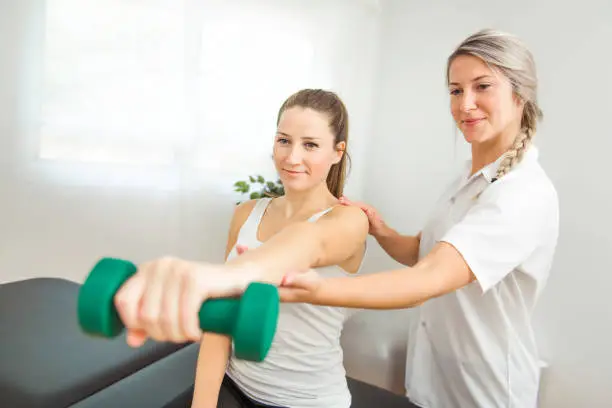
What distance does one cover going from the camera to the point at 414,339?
59.6 inches

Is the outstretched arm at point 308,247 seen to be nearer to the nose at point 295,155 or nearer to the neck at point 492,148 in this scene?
the nose at point 295,155

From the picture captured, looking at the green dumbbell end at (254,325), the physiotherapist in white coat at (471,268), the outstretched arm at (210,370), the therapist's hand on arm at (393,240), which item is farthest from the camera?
the therapist's hand on arm at (393,240)

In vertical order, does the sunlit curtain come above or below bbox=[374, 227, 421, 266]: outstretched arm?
above

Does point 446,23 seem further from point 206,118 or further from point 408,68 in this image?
point 206,118

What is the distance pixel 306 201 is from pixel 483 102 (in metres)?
0.52

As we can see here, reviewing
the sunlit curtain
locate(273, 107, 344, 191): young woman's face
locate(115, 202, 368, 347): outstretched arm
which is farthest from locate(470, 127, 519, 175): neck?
the sunlit curtain

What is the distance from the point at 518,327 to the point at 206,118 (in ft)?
5.74

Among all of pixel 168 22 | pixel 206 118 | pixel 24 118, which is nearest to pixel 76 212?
pixel 24 118

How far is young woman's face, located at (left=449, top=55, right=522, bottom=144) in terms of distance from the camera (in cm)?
113

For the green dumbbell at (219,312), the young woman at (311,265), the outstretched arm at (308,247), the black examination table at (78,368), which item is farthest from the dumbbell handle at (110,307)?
the black examination table at (78,368)

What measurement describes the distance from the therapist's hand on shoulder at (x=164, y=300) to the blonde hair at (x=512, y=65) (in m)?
0.86

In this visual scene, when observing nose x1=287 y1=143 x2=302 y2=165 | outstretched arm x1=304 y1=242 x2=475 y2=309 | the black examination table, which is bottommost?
the black examination table

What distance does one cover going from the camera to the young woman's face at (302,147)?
1.14 m

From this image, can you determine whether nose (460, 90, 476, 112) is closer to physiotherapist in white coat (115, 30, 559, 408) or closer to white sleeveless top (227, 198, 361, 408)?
physiotherapist in white coat (115, 30, 559, 408)
